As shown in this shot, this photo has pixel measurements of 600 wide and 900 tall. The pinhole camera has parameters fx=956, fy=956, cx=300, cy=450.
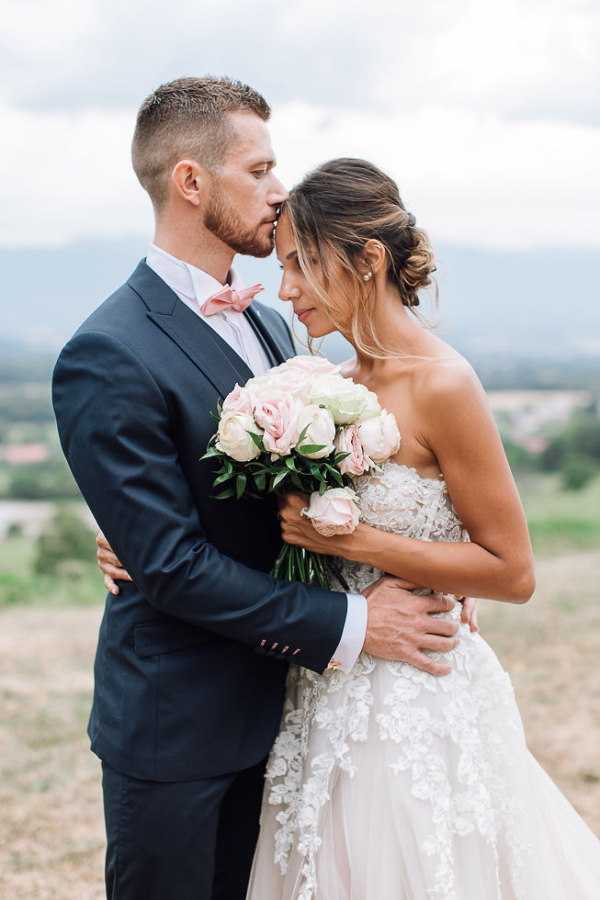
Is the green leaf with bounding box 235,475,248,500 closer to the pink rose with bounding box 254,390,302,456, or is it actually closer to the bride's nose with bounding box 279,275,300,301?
the pink rose with bounding box 254,390,302,456

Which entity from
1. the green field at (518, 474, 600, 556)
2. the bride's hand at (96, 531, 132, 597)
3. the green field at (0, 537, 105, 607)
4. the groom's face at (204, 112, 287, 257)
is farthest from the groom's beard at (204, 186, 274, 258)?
the green field at (518, 474, 600, 556)

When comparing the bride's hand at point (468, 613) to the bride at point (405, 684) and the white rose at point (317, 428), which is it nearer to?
the bride at point (405, 684)

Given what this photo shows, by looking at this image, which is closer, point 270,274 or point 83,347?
point 83,347

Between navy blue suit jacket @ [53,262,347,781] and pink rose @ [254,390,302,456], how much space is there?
0.90 ft

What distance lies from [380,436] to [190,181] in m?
1.01

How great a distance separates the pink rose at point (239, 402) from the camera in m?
2.44

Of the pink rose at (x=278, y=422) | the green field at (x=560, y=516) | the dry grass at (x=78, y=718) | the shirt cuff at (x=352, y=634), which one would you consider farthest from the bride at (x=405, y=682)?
the green field at (x=560, y=516)

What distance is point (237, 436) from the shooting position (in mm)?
2395

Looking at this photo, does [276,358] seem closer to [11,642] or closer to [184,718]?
[184,718]

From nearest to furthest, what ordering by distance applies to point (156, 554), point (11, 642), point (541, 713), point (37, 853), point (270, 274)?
point (156, 554), point (270, 274), point (37, 853), point (541, 713), point (11, 642)

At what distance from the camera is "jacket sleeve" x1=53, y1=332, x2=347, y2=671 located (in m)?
2.47

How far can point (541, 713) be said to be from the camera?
663 cm

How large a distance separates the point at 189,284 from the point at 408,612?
1171mm

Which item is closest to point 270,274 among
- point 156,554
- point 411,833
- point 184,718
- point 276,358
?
point 276,358
